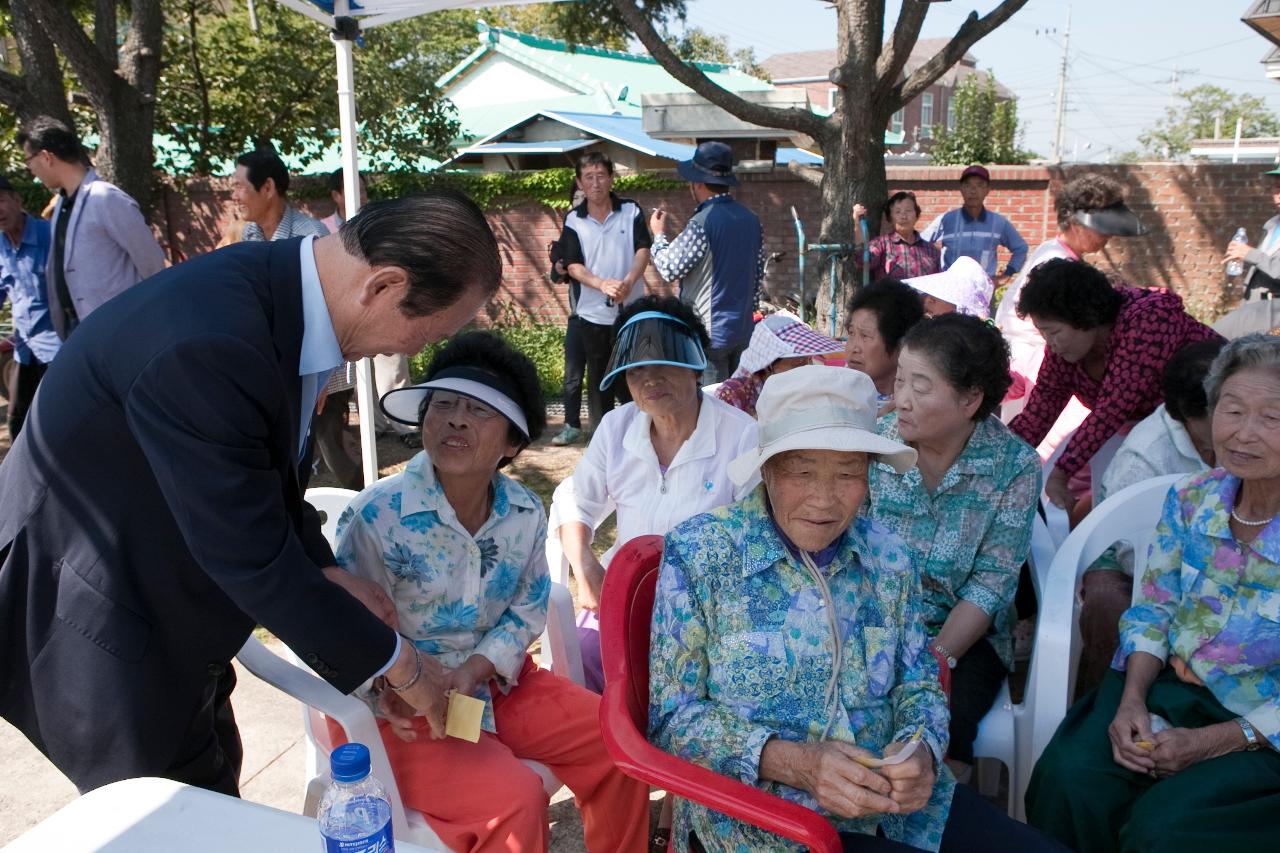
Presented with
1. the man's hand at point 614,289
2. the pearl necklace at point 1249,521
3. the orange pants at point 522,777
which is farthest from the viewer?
the man's hand at point 614,289

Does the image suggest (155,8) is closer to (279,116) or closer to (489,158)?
(279,116)

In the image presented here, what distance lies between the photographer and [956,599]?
8.86 feet

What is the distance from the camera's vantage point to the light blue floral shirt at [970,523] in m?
2.68

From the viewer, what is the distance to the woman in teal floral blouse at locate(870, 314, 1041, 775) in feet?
8.77

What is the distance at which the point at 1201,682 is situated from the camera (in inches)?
91.0

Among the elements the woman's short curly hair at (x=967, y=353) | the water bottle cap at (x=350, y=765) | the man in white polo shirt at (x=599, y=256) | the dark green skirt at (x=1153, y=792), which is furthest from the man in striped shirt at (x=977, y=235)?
the water bottle cap at (x=350, y=765)

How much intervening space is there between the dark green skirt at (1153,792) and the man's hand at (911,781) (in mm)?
596

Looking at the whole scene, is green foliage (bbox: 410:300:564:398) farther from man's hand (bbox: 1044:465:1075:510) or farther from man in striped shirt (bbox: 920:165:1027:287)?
man's hand (bbox: 1044:465:1075:510)

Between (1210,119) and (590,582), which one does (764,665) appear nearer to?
(590,582)

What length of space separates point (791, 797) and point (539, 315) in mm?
11900

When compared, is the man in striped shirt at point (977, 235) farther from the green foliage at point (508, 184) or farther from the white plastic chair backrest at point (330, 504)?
the white plastic chair backrest at point (330, 504)

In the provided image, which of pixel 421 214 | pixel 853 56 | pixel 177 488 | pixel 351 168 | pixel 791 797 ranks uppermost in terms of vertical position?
pixel 853 56

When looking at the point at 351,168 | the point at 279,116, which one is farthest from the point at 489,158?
the point at 351,168

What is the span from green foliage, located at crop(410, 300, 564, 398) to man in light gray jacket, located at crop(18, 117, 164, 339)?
4.85m
